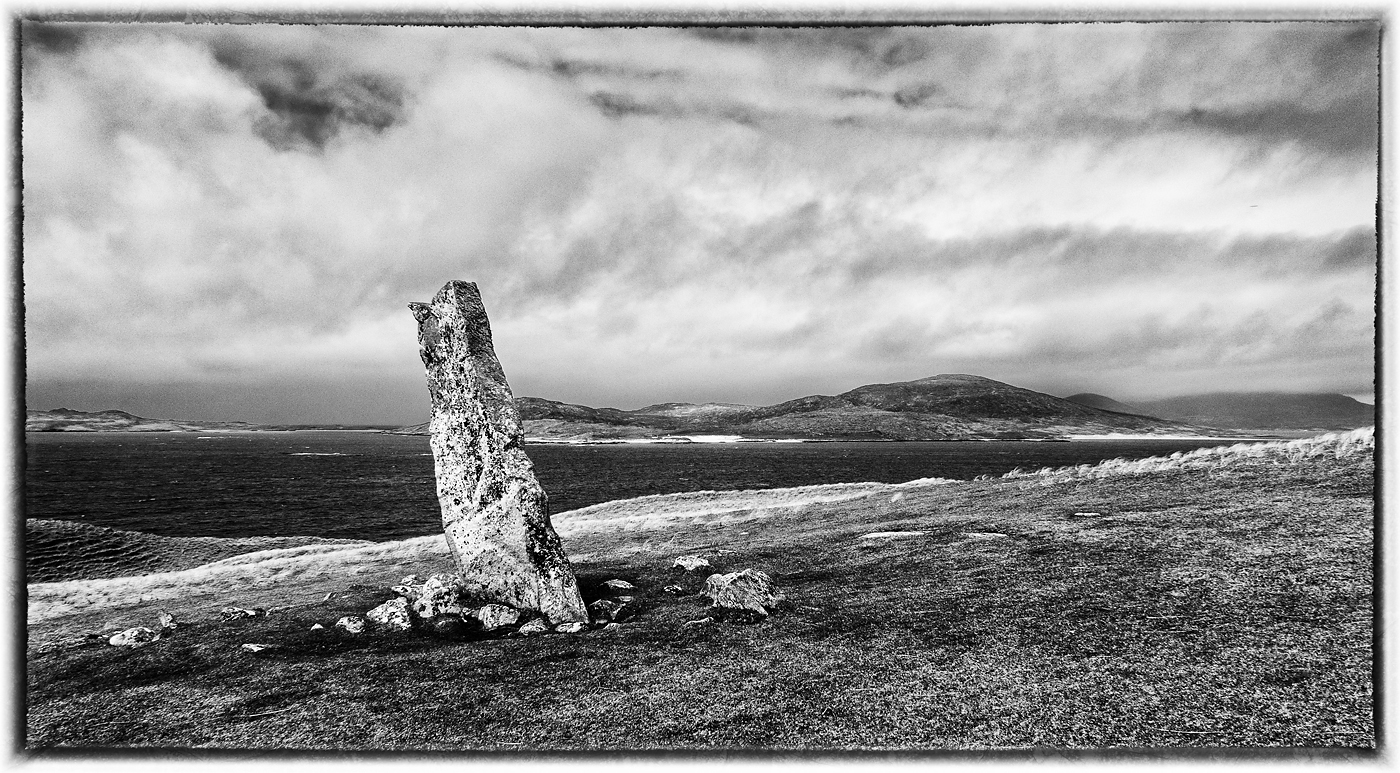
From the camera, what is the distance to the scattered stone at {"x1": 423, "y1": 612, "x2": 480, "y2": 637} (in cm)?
751

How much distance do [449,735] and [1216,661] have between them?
6237 millimetres

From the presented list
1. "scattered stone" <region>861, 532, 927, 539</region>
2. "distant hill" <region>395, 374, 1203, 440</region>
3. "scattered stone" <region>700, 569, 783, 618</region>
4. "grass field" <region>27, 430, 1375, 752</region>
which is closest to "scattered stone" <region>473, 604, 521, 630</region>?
"grass field" <region>27, 430, 1375, 752</region>

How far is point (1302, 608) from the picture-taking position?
5672 millimetres

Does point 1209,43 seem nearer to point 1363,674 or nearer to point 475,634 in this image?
point 1363,674

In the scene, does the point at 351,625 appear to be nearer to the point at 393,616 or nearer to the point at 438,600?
the point at 393,616

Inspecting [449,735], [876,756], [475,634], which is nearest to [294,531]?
[475,634]

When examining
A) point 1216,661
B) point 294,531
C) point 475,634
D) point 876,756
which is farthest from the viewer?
point 294,531

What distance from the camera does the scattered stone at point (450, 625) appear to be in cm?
751

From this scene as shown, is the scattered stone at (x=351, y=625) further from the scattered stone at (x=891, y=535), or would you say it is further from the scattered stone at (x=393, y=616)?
the scattered stone at (x=891, y=535)

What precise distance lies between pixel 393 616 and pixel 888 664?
6103 millimetres

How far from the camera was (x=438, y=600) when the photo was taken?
8.22 meters

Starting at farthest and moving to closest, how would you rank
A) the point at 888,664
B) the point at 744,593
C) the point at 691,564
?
1. the point at 691,564
2. the point at 744,593
3. the point at 888,664

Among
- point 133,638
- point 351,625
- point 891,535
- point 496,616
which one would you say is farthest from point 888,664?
point 133,638

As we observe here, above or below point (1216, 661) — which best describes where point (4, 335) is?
above
